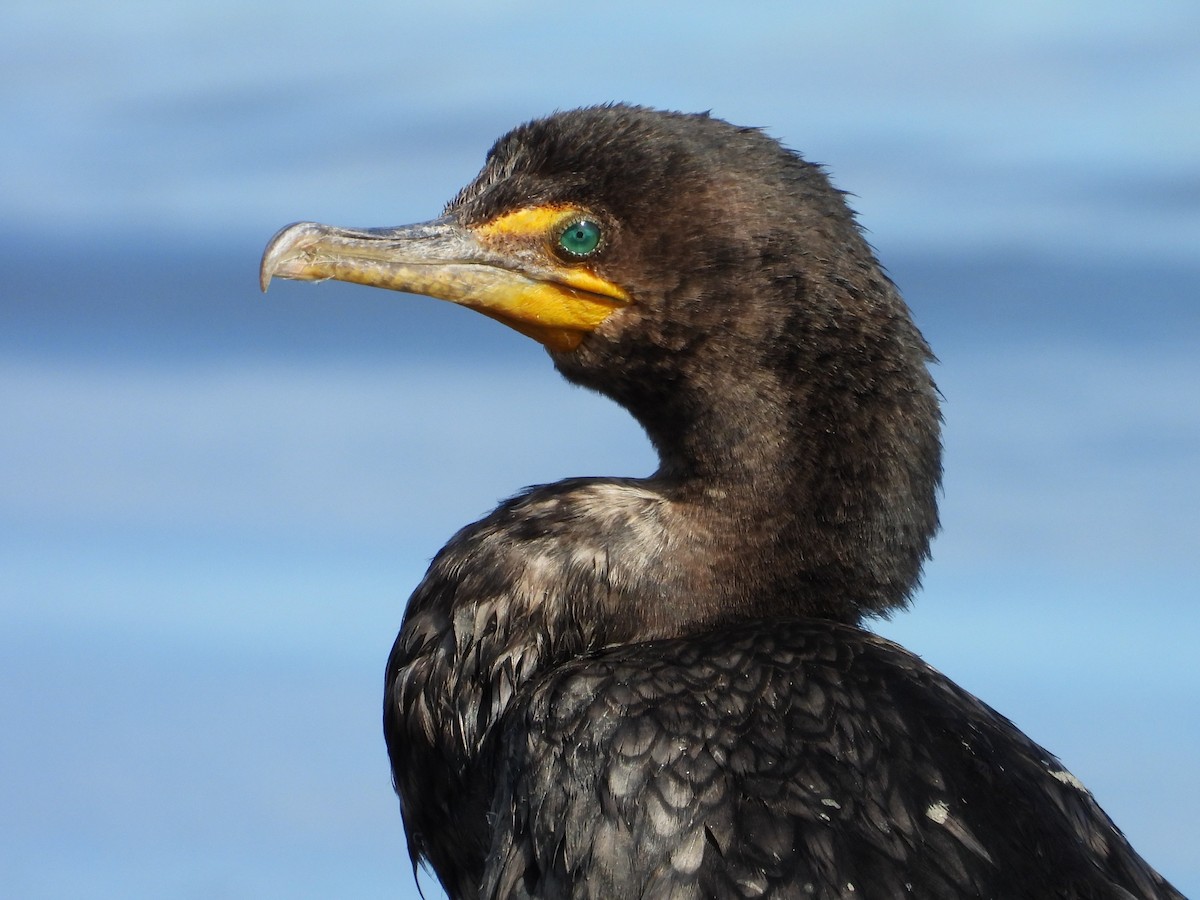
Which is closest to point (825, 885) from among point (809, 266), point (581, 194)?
point (809, 266)

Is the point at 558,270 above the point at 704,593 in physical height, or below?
above

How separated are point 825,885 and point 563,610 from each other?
2.31 ft

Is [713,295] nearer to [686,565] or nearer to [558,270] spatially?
[558,270]

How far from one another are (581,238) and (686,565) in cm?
57

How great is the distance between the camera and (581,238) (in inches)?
134

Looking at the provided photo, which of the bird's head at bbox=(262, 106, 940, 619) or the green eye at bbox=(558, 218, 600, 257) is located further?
the green eye at bbox=(558, 218, 600, 257)

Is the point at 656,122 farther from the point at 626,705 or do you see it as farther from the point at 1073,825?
the point at 1073,825

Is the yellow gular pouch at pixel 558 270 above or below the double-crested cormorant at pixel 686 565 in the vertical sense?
above

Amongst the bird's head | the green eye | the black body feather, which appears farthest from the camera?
the green eye

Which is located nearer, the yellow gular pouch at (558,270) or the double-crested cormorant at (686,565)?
the double-crested cormorant at (686,565)

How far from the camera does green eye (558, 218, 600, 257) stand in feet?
11.1

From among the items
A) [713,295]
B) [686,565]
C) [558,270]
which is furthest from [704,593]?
[558,270]

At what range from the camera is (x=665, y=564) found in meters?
3.33

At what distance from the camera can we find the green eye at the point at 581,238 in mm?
3391
